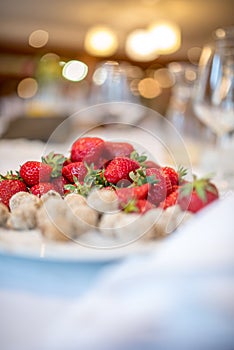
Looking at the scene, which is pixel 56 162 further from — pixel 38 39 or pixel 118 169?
pixel 38 39

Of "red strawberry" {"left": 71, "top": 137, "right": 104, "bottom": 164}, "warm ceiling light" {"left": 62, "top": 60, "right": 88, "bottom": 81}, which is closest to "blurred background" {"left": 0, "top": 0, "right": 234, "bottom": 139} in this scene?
"warm ceiling light" {"left": 62, "top": 60, "right": 88, "bottom": 81}

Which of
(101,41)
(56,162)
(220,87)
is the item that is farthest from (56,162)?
(101,41)

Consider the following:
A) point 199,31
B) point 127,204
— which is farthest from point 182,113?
point 199,31

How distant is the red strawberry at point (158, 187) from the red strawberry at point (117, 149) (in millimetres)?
19

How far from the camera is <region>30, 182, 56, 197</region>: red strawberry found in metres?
0.20

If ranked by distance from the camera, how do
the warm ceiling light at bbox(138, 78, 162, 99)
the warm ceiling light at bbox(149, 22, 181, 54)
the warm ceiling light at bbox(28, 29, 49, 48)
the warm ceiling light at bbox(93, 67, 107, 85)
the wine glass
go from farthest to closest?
the warm ceiling light at bbox(28, 29, 49, 48) → the warm ceiling light at bbox(149, 22, 181, 54) → the warm ceiling light at bbox(138, 78, 162, 99) → the warm ceiling light at bbox(93, 67, 107, 85) → the wine glass

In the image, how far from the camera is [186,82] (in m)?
0.77

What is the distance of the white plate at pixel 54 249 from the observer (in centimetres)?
19

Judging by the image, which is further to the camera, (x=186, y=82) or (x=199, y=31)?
(x=199, y=31)

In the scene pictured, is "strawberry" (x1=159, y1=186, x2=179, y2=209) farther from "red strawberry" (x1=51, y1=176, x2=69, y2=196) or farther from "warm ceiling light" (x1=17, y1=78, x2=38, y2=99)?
"warm ceiling light" (x1=17, y1=78, x2=38, y2=99)

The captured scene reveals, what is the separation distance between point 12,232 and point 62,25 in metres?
2.49

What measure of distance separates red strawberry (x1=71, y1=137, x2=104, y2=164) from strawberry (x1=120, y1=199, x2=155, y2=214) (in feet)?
0.12

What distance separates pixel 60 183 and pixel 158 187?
0.04 m

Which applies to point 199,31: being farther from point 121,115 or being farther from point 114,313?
point 114,313
